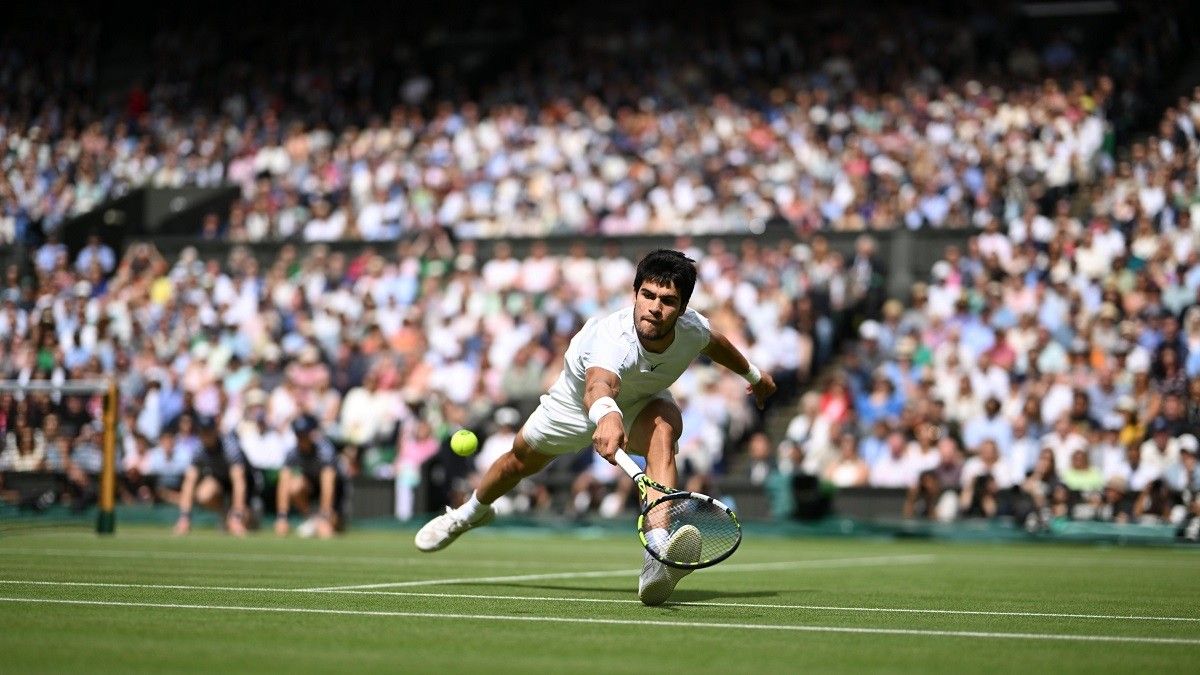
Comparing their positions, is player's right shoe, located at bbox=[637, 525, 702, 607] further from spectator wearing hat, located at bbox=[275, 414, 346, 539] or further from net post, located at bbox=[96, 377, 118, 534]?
spectator wearing hat, located at bbox=[275, 414, 346, 539]

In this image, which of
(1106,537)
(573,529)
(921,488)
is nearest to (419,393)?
(573,529)

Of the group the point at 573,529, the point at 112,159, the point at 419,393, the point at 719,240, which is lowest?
the point at 573,529

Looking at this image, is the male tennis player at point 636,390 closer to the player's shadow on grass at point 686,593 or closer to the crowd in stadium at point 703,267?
the player's shadow on grass at point 686,593

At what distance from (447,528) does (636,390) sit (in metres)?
1.88

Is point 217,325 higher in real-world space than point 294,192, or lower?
lower

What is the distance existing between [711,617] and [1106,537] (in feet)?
38.3

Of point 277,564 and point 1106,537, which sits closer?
point 277,564

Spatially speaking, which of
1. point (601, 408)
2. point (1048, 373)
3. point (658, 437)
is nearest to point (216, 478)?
point (1048, 373)

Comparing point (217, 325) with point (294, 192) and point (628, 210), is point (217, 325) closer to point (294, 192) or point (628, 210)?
point (294, 192)

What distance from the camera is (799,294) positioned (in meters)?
24.5

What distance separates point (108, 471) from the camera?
61.2 feet

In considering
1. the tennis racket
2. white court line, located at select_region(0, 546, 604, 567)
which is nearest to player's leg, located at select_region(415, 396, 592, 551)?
the tennis racket

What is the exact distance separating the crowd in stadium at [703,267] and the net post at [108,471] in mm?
643

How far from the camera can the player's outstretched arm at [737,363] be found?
1041 centimetres
